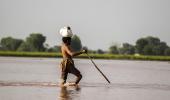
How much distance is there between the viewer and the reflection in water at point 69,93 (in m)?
18.7

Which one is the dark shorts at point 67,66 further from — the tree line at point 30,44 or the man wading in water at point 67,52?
the tree line at point 30,44

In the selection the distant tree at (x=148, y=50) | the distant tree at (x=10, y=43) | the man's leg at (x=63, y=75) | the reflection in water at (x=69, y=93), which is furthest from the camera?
the distant tree at (x=10, y=43)

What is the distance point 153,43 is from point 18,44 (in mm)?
28930

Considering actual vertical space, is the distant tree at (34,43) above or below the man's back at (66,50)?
above

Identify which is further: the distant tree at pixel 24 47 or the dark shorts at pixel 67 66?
the distant tree at pixel 24 47

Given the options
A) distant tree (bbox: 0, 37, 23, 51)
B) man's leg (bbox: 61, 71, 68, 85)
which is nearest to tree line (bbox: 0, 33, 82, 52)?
distant tree (bbox: 0, 37, 23, 51)

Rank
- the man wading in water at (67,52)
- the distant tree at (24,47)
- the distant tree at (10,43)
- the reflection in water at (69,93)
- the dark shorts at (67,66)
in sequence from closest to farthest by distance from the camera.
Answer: the reflection in water at (69,93) < the man wading in water at (67,52) < the dark shorts at (67,66) < the distant tree at (24,47) < the distant tree at (10,43)

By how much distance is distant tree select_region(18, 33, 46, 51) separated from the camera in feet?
479

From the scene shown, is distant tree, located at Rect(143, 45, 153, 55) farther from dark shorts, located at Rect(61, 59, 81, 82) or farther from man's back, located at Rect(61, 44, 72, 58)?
man's back, located at Rect(61, 44, 72, 58)

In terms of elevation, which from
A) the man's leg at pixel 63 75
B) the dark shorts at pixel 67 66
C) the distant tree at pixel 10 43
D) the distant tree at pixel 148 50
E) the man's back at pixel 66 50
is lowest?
the man's leg at pixel 63 75

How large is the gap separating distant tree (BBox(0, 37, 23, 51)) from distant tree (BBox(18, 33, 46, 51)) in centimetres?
234

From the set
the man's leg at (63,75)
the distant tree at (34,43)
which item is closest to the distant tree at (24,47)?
the distant tree at (34,43)

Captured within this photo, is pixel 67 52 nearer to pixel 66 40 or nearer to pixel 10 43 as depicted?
pixel 66 40

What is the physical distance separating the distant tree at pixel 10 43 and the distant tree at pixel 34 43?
2.34 meters
